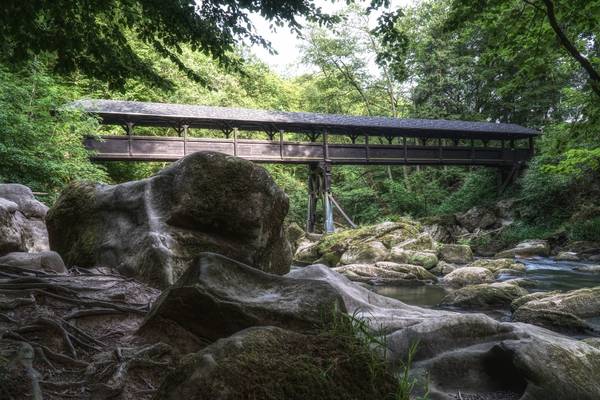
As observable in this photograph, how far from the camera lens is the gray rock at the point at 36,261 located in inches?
167

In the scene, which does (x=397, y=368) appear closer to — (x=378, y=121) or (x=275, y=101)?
(x=378, y=121)

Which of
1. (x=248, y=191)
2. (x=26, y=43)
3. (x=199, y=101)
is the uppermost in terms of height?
(x=199, y=101)

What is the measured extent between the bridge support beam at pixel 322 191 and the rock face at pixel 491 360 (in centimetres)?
1632

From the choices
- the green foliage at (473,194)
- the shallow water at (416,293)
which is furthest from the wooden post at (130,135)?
the green foliage at (473,194)

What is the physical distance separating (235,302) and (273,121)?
16309 mm

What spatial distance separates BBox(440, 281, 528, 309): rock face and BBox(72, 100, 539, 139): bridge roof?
11662 mm

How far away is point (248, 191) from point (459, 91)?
90.9 ft

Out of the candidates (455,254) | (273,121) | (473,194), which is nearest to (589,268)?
(455,254)

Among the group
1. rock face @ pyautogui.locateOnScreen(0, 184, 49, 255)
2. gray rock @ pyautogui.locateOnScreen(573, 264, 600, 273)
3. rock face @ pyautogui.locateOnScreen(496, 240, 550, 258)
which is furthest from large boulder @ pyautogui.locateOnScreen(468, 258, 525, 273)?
rock face @ pyautogui.locateOnScreen(0, 184, 49, 255)

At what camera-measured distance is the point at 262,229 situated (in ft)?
18.0

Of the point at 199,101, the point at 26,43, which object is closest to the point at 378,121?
the point at 199,101

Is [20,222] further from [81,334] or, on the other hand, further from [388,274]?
[388,274]

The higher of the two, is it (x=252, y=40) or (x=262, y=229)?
(x=252, y=40)

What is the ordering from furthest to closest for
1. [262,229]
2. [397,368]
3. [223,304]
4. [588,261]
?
[588,261] < [262,229] < [397,368] < [223,304]
